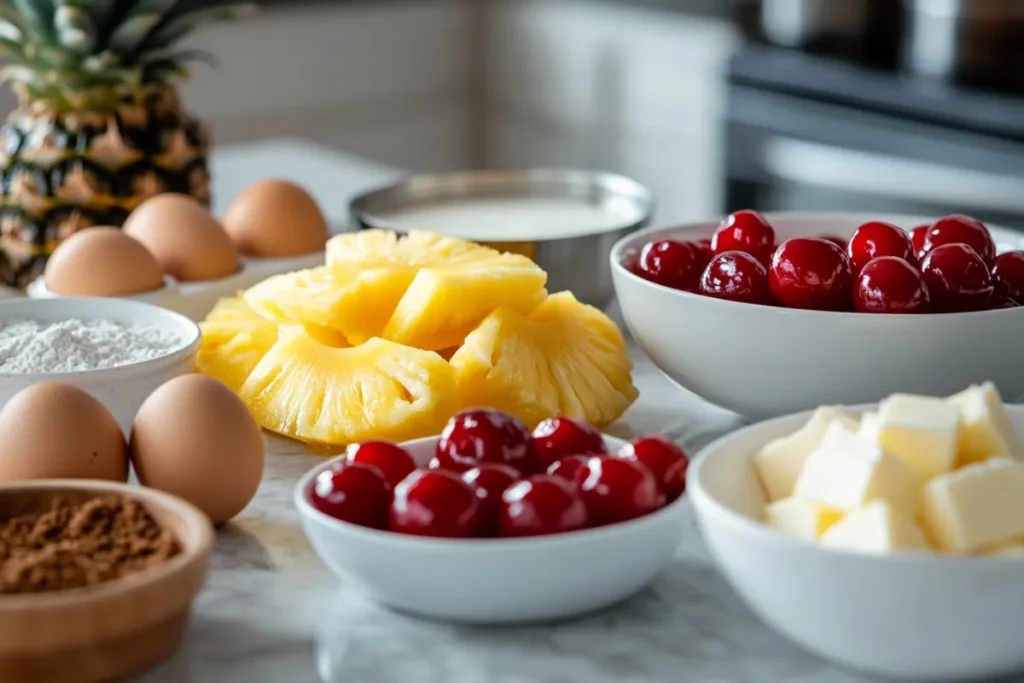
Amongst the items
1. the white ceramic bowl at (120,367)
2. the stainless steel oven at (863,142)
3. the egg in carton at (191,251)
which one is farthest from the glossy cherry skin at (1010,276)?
the stainless steel oven at (863,142)

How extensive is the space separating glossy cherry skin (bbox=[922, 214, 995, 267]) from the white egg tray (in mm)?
655

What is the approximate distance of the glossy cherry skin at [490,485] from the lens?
0.84m

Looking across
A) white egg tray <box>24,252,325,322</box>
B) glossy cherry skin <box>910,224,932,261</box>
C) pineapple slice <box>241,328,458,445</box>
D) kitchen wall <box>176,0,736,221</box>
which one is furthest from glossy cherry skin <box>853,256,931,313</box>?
kitchen wall <box>176,0,736,221</box>

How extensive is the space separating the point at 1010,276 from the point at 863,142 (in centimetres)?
156

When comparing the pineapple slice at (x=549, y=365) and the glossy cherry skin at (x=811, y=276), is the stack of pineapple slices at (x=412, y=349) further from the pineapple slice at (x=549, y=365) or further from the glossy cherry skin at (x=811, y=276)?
the glossy cherry skin at (x=811, y=276)

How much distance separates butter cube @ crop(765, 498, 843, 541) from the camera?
785 mm

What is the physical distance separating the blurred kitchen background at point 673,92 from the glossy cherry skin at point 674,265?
A: 1.38 m

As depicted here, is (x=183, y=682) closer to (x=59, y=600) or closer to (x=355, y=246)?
(x=59, y=600)

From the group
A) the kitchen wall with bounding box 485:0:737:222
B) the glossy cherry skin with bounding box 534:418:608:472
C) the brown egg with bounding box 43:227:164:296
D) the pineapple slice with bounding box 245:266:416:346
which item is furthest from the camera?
the kitchen wall with bounding box 485:0:737:222

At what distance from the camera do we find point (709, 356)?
1.10m

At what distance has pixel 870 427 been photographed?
0.82 metres

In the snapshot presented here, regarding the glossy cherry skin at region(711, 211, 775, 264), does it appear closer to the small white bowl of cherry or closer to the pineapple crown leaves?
the small white bowl of cherry

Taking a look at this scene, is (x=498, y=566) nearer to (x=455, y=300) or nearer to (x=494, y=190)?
(x=455, y=300)

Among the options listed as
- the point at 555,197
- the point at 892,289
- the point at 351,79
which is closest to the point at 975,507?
the point at 892,289
